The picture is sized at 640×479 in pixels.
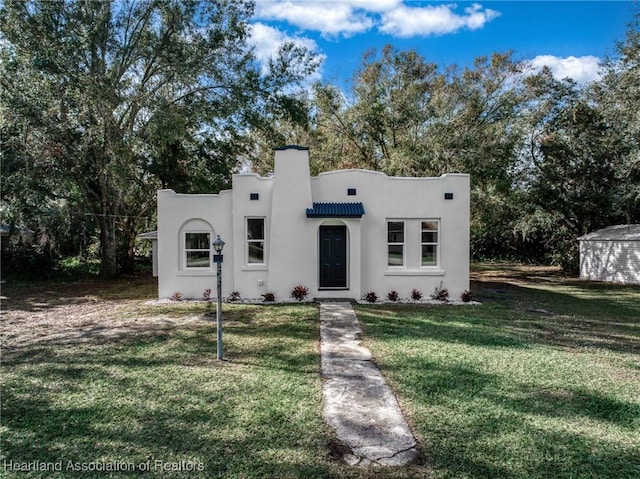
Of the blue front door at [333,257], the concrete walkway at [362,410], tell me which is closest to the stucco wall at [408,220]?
the blue front door at [333,257]

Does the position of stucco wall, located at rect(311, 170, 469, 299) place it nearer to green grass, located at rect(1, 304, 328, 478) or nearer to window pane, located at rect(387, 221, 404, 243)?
window pane, located at rect(387, 221, 404, 243)

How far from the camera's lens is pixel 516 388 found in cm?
481

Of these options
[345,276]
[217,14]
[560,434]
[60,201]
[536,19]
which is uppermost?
[217,14]

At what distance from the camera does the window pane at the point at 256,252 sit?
11.8m

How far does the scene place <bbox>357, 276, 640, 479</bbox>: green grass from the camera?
3.32 meters

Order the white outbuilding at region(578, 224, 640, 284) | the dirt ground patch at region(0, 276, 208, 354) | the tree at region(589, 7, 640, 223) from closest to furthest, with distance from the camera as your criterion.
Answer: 1. the dirt ground patch at region(0, 276, 208, 354)
2. the tree at region(589, 7, 640, 223)
3. the white outbuilding at region(578, 224, 640, 284)

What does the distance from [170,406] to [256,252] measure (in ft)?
25.5

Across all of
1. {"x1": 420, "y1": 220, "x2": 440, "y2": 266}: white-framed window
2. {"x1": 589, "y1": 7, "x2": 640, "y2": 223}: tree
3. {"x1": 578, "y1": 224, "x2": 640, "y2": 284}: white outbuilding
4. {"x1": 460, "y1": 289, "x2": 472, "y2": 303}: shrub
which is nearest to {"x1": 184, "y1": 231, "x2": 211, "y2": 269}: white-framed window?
{"x1": 420, "y1": 220, "x2": 440, "y2": 266}: white-framed window

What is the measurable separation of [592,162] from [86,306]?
2324 cm

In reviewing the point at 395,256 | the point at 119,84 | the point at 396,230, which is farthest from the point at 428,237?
the point at 119,84

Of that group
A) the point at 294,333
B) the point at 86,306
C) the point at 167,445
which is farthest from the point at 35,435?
the point at 86,306

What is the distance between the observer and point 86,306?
11.1 m

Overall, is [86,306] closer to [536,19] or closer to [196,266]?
[196,266]

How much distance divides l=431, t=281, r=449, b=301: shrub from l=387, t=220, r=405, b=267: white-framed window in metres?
1.31
